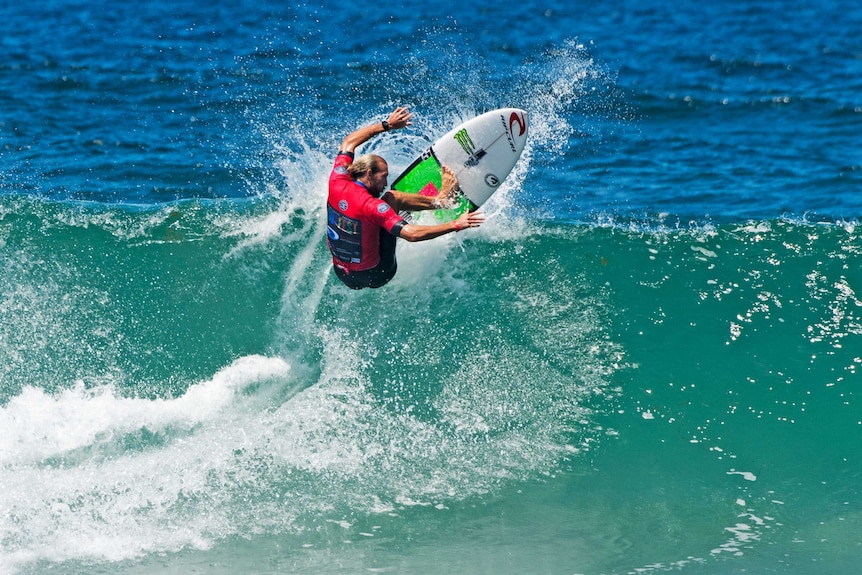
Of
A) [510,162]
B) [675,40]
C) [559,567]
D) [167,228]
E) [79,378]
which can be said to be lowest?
[559,567]

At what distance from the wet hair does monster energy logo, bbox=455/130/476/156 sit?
185 cm

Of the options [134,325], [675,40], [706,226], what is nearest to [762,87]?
[675,40]

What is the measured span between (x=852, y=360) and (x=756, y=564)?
3.04 m

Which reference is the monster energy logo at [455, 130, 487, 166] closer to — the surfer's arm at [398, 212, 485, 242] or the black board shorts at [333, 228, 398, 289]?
the black board shorts at [333, 228, 398, 289]

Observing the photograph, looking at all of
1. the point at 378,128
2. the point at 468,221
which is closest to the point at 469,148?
the point at 378,128

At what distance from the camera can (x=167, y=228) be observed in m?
10.9

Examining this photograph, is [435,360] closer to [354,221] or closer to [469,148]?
[354,221]

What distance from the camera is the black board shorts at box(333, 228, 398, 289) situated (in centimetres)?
826

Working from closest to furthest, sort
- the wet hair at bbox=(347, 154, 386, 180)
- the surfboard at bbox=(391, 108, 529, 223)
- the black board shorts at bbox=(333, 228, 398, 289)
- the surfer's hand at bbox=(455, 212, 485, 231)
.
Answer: the surfer's hand at bbox=(455, 212, 485, 231), the wet hair at bbox=(347, 154, 386, 180), the black board shorts at bbox=(333, 228, 398, 289), the surfboard at bbox=(391, 108, 529, 223)

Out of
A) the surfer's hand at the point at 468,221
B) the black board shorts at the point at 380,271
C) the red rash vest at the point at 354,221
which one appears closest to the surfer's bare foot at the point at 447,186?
the black board shorts at the point at 380,271

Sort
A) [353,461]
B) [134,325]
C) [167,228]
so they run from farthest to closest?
[167,228], [134,325], [353,461]

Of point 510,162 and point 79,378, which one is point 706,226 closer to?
point 510,162

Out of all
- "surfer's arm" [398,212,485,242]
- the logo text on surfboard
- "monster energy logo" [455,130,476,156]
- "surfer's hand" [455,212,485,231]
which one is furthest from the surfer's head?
the logo text on surfboard

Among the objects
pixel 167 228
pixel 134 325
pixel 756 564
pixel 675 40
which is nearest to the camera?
pixel 756 564
